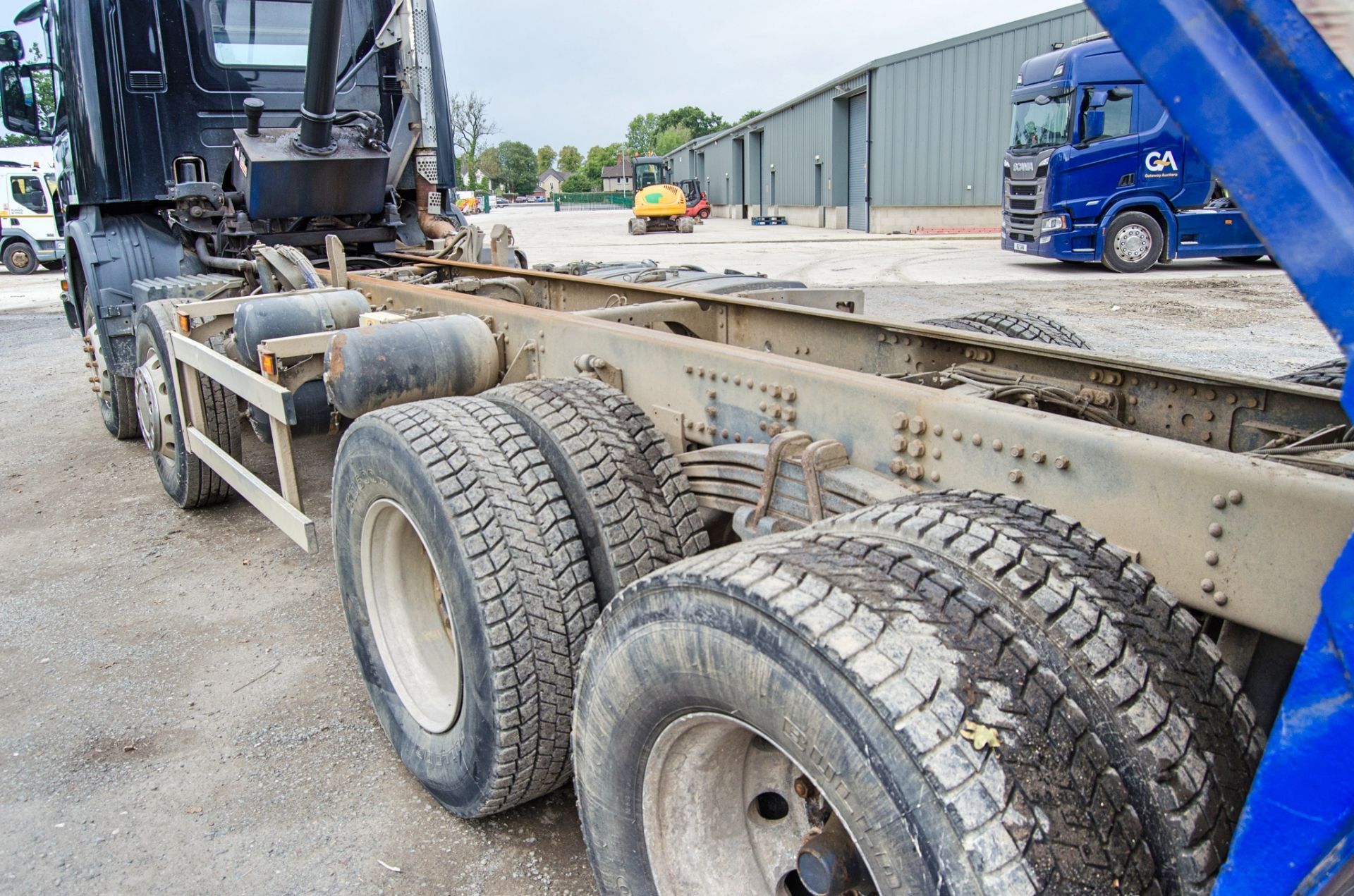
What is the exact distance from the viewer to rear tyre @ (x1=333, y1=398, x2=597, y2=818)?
2.43 m

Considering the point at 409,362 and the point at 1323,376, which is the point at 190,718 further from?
the point at 1323,376

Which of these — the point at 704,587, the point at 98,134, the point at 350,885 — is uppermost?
the point at 98,134

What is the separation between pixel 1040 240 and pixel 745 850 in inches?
652

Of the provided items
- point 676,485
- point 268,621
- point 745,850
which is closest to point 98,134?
point 268,621

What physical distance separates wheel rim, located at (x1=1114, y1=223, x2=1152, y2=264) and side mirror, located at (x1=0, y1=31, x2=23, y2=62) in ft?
48.1

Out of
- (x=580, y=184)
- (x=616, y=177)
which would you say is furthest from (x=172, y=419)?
(x=580, y=184)

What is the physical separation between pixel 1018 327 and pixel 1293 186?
2.92 m

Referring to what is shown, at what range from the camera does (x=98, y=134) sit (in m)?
6.33

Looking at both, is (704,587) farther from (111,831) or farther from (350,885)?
(111,831)

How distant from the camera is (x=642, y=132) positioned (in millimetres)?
137500

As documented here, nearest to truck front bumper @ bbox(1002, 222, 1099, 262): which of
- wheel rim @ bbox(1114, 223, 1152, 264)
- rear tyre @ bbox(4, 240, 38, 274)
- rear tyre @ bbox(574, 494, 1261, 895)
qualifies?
wheel rim @ bbox(1114, 223, 1152, 264)

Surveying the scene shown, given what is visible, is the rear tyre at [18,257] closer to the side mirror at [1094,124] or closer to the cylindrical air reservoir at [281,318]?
the side mirror at [1094,124]

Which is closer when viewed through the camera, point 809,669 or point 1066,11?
point 809,669

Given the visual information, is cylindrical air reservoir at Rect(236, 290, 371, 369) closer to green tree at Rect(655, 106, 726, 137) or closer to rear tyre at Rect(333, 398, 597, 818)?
rear tyre at Rect(333, 398, 597, 818)
